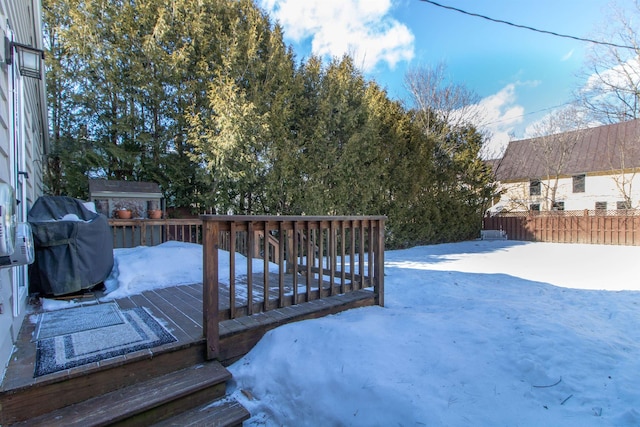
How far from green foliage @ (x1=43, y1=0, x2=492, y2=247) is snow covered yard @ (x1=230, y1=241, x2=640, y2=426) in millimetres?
4850

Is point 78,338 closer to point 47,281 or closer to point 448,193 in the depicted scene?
point 47,281

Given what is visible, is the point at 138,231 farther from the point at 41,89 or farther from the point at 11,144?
the point at 11,144

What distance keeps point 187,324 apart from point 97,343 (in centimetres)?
56

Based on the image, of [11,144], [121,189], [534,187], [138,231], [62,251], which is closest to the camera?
[11,144]

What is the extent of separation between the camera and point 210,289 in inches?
84.5

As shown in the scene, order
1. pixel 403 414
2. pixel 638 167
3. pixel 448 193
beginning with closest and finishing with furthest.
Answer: pixel 403 414 → pixel 448 193 → pixel 638 167

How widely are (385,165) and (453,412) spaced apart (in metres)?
8.15

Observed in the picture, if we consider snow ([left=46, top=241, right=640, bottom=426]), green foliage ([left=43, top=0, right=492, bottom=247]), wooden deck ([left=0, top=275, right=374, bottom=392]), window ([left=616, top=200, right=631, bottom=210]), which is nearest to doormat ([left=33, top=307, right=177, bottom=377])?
wooden deck ([left=0, top=275, right=374, bottom=392])

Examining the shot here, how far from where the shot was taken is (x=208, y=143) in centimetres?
670

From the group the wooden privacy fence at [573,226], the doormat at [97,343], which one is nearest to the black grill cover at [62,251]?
the doormat at [97,343]

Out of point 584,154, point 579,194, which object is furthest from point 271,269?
point 584,154

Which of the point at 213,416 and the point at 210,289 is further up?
the point at 210,289

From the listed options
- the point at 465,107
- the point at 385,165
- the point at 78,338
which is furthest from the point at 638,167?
the point at 78,338

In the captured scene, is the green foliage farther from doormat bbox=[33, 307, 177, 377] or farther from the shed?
doormat bbox=[33, 307, 177, 377]
